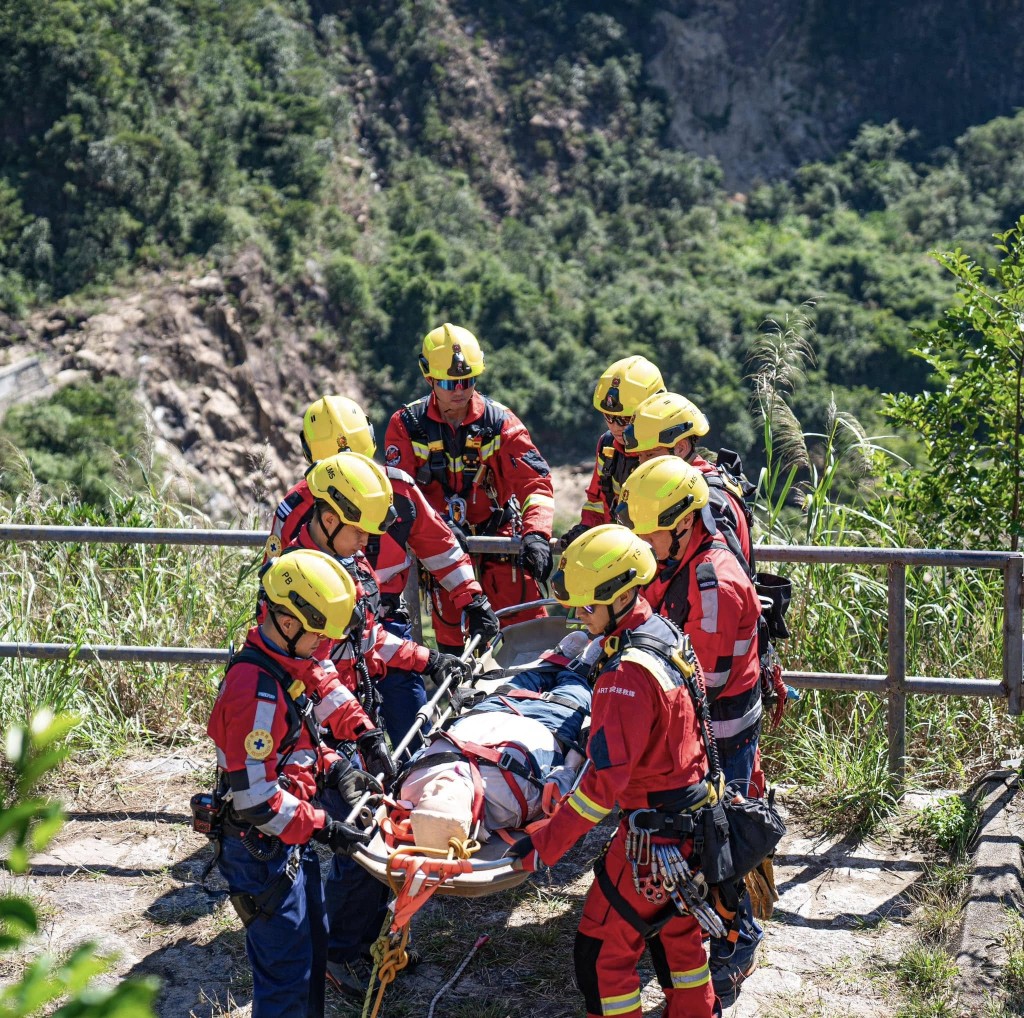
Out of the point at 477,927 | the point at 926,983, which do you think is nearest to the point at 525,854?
the point at 477,927

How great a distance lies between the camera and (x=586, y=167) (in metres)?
39.5

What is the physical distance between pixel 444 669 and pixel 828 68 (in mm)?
43780

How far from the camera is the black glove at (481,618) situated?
5.44m

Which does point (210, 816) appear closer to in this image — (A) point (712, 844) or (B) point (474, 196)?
(A) point (712, 844)

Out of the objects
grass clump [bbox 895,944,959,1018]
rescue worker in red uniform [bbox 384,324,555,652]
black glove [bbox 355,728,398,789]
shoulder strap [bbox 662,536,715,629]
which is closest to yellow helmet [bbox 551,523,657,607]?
shoulder strap [bbox 662,536,715,629]

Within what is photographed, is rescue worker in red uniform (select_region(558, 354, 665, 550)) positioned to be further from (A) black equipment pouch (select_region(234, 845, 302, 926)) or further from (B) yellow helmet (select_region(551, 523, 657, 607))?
(A) black equipment pouch (select_region(234, 845, 302, 926))

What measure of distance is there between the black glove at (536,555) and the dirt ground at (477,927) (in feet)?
3.95

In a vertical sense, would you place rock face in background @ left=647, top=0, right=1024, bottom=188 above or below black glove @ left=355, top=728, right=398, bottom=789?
above

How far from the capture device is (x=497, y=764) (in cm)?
443

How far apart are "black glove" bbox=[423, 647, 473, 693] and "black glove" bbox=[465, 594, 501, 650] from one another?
1.59 feet

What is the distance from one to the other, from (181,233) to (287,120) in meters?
5.84

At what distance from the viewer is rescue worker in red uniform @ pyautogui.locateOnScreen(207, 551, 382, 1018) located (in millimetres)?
3729

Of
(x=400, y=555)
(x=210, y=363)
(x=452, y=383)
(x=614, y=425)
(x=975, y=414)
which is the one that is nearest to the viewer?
(x=400, y=555)

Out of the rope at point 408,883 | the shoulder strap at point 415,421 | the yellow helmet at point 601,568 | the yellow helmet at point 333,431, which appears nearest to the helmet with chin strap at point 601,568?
the yellow helmet at point 601,568
